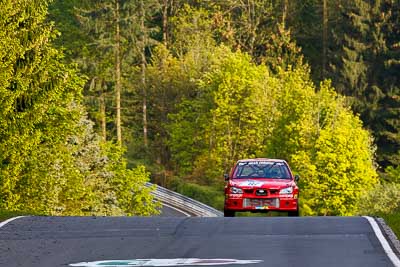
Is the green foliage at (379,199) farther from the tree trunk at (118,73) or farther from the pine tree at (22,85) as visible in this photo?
the tree trunk at (118,73)

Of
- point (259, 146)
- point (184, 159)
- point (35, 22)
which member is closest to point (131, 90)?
point (184, 159)

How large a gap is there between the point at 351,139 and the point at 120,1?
721 inches

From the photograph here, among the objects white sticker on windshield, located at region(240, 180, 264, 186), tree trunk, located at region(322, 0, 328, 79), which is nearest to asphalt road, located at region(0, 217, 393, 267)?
white sticker on windshield, located at region(240, 180, 264, 186)

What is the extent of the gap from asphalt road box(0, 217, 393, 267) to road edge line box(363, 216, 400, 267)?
0.09 m

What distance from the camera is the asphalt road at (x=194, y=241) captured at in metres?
17.8

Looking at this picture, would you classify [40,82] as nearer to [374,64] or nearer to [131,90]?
[131,90]

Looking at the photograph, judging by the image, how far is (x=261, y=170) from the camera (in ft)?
99.2

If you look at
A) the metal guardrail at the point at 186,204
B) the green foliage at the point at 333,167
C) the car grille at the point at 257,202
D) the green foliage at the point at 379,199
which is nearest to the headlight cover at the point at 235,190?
the car grille at the point at 257,202

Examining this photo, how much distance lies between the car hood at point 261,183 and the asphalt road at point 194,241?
477cm

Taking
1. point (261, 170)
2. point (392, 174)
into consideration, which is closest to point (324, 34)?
point (392, 174)

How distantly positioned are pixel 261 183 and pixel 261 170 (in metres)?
1.19

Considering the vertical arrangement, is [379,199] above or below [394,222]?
below

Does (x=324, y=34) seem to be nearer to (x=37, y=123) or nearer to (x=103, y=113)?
(x=103, y=113)

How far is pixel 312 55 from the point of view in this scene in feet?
321
